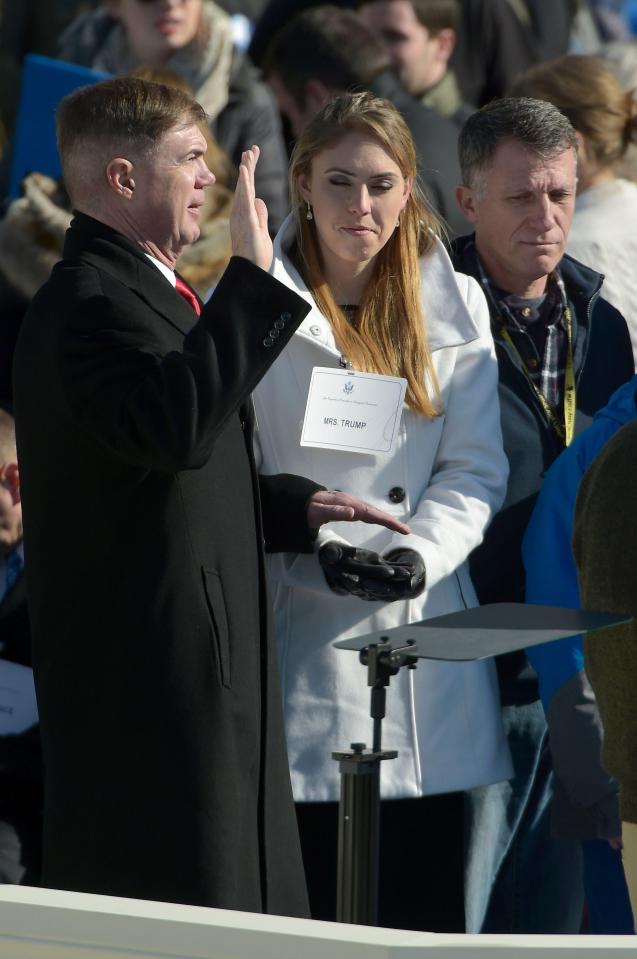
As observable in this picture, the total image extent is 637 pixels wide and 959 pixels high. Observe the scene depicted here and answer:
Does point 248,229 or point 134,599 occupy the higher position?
point 248,229

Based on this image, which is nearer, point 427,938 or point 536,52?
point 427,938

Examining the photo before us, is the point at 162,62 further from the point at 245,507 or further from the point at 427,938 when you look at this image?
the point at 427,938

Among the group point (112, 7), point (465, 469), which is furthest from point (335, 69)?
point (465, 469)

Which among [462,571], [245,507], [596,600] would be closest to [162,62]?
[462,571]

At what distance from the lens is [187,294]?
3059mm

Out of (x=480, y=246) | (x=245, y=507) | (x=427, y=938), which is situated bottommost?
(x=427, y=938)

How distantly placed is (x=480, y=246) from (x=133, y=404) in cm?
156

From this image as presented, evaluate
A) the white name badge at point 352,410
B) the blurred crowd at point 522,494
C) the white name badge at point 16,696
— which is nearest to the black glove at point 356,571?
the blurred crowd at point 522,494

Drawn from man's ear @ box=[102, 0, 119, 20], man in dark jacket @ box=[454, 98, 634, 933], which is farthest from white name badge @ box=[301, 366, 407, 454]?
man's ear @ box=[102, 0, 119, 20]

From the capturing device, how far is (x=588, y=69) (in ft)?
14.4

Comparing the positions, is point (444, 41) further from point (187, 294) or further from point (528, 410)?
point (187, 294)

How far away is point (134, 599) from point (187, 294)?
2.13 ft

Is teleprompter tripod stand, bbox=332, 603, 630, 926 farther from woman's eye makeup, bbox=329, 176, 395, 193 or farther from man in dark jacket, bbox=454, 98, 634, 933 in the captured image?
woman's eye makeup, bbox=329, 176, 395, 193

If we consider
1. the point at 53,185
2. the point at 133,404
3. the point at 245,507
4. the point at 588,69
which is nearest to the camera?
the point at 133,404
